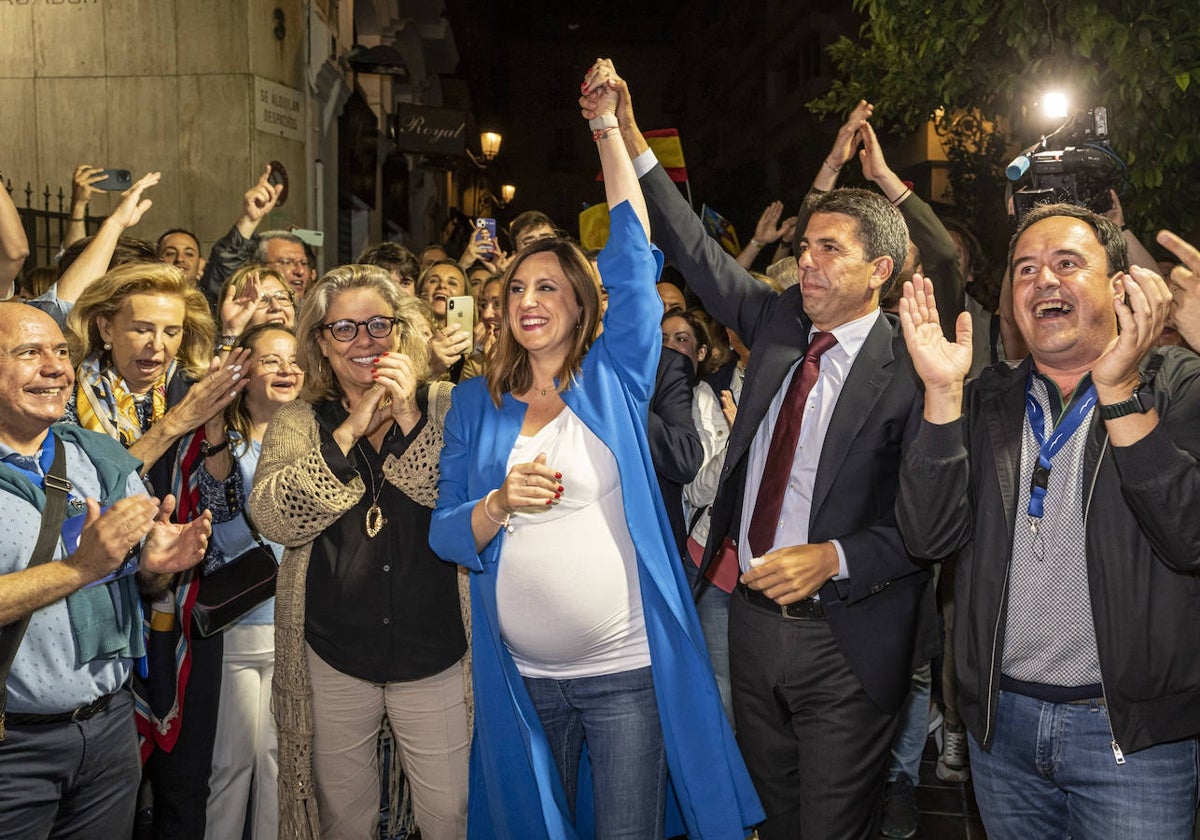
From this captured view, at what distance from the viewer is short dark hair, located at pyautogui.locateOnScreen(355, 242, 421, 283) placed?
6871 millimetres

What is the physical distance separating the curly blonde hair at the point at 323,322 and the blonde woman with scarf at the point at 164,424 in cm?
24

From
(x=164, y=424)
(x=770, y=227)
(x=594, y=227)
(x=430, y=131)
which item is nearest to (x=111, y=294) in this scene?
(x=164, y=424)

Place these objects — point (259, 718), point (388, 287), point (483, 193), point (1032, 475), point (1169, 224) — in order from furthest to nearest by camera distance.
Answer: point (483, 193) → point (1169, 224) → point (259, 718) → point (388, 287) → point (1032, 475)

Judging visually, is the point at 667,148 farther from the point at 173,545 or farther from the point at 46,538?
the point at 46,538

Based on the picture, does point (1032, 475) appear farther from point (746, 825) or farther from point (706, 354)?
point (706, 354)

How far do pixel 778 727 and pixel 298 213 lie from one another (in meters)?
10.3

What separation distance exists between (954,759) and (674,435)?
2.96 metres

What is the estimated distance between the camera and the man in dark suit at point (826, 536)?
3.48m

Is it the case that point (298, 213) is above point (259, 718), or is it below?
above

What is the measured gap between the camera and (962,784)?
574 cm

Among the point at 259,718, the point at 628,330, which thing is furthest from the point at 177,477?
the point at 628,330

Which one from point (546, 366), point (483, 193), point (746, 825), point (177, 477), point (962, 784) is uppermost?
point (483, 193)

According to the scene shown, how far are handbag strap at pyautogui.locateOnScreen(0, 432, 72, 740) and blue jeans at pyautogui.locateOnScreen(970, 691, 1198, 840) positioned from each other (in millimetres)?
2621

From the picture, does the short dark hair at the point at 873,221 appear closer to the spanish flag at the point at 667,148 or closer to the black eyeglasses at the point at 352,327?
the black eyeglasses at the point at 352,327
